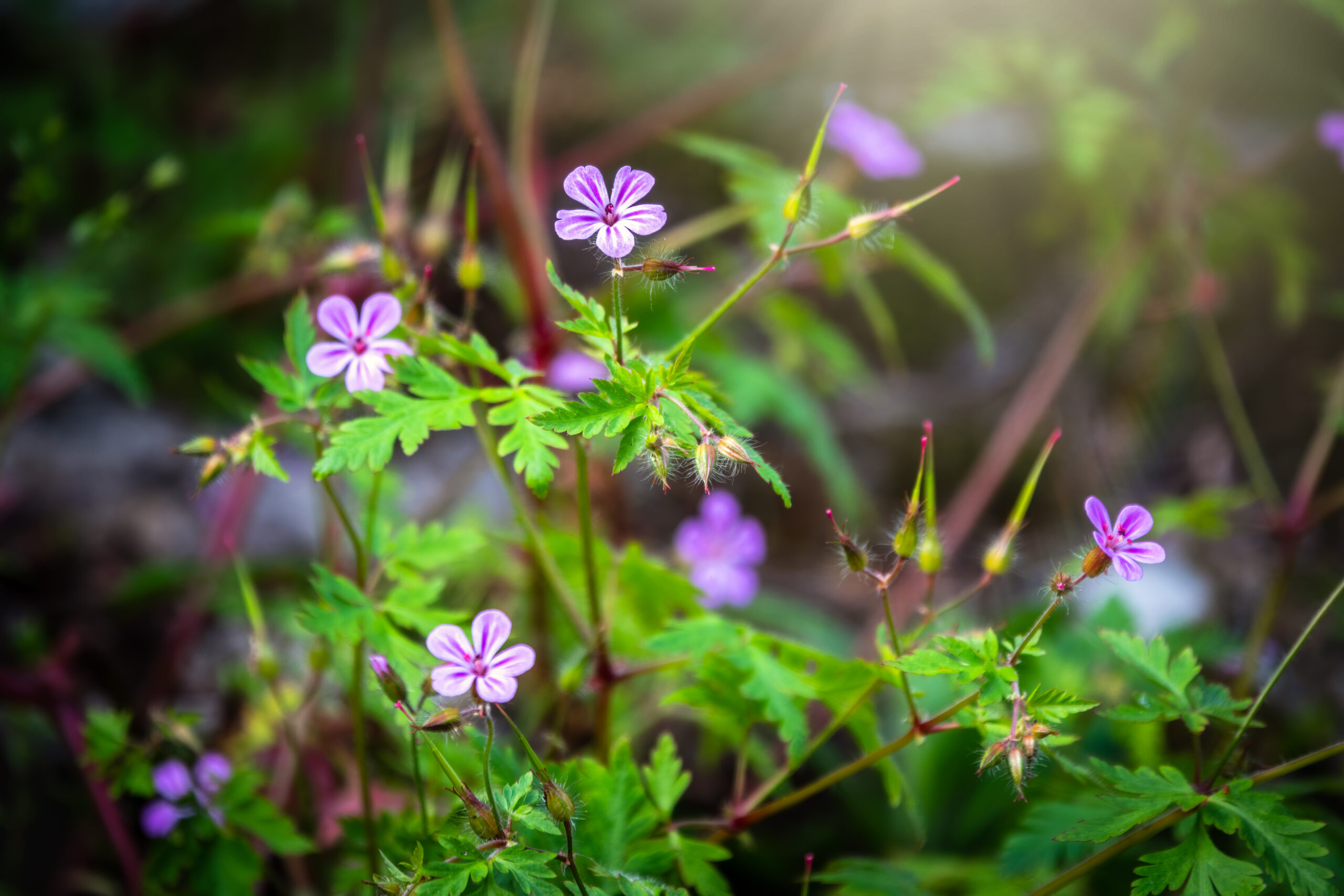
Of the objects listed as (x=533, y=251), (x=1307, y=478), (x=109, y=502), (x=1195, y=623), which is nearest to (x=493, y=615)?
(x=533, y=251)

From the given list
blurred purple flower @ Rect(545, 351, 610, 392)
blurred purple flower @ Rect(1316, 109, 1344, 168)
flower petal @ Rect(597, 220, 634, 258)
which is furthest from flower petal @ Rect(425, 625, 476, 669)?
blurred purple flower @ Rect(1316, 109, 1344, 168)

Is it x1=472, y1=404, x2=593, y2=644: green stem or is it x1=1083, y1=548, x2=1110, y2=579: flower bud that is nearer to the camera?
x1=1083, y1=548, x2=1110, y2=579: flower bud

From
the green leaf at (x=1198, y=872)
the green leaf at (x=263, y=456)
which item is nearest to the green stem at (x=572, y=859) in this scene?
the green leaf at (x=263, y=456)

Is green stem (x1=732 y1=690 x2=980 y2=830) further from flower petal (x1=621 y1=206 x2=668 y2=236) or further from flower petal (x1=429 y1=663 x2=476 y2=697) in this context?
flower petal (x1=621 y1=206 x2=668 y2=236)

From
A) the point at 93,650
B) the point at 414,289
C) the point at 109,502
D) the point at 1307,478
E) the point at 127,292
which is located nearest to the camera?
the point at 414,289

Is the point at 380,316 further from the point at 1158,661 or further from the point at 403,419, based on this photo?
the point at 1158,661

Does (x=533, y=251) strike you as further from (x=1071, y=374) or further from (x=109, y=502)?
(x=1071, y=374)
